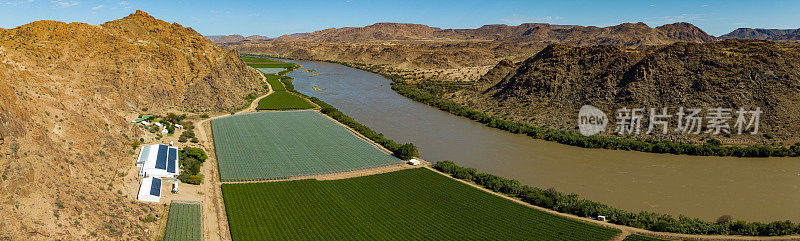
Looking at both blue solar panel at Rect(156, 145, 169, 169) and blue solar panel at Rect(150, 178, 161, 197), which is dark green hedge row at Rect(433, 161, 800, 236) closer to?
blue solar panel at Rect(150, 178, 161, 197)

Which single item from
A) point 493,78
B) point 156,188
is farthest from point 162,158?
point 493,78

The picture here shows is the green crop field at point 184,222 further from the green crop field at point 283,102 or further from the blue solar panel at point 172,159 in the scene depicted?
the green crop field at point 283,102

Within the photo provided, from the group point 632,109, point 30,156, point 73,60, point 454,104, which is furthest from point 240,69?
point 632,109

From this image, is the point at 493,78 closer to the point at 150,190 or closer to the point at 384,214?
the point at 384,214

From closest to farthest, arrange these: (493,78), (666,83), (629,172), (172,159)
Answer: (172,159) < (629,172) < (666,83) < (493,78)

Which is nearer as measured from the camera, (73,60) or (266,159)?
(266,159)

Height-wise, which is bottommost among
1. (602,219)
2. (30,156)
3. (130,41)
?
(602,219)

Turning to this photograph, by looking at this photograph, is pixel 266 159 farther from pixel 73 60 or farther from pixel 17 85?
pixel 73 60
